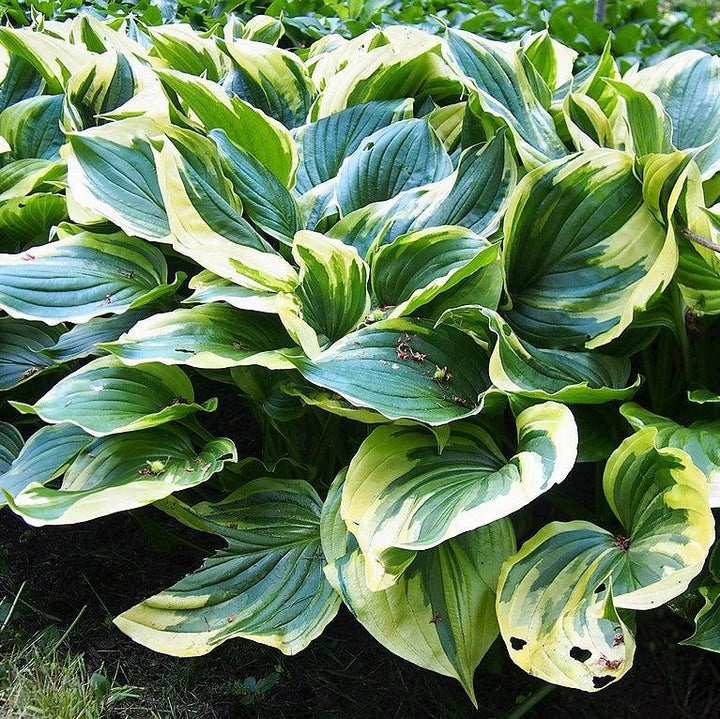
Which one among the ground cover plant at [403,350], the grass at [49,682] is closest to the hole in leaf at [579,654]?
the ground cover plant at [403,350]

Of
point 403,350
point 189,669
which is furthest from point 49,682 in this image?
point 403,350

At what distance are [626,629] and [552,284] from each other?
1.65 ft

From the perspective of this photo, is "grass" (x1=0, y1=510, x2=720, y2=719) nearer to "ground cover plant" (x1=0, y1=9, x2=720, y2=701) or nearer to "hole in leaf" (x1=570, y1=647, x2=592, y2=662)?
"ground cover plant" (x1=0, y1=9, x2=720, y2=701)

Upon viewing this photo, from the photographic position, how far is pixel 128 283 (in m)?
1.28

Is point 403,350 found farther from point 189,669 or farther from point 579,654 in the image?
point 189,669

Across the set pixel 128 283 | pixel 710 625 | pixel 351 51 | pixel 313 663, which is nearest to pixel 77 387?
pixel 128 283

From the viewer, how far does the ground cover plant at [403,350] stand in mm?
946

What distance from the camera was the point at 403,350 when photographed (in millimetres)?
1039

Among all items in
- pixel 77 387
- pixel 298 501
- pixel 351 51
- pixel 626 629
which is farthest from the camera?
pixel 351 51

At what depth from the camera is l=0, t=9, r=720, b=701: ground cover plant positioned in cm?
95

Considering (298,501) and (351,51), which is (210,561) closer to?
(298,501)

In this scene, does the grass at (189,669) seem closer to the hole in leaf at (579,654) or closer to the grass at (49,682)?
the grass at (49,682)

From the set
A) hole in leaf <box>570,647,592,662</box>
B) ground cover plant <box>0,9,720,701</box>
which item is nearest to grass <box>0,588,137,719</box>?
ground cover plant <box>0,9,720,701</box>

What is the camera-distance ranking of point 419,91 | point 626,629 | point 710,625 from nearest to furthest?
point 626,629
point 710,625
point 419,91
